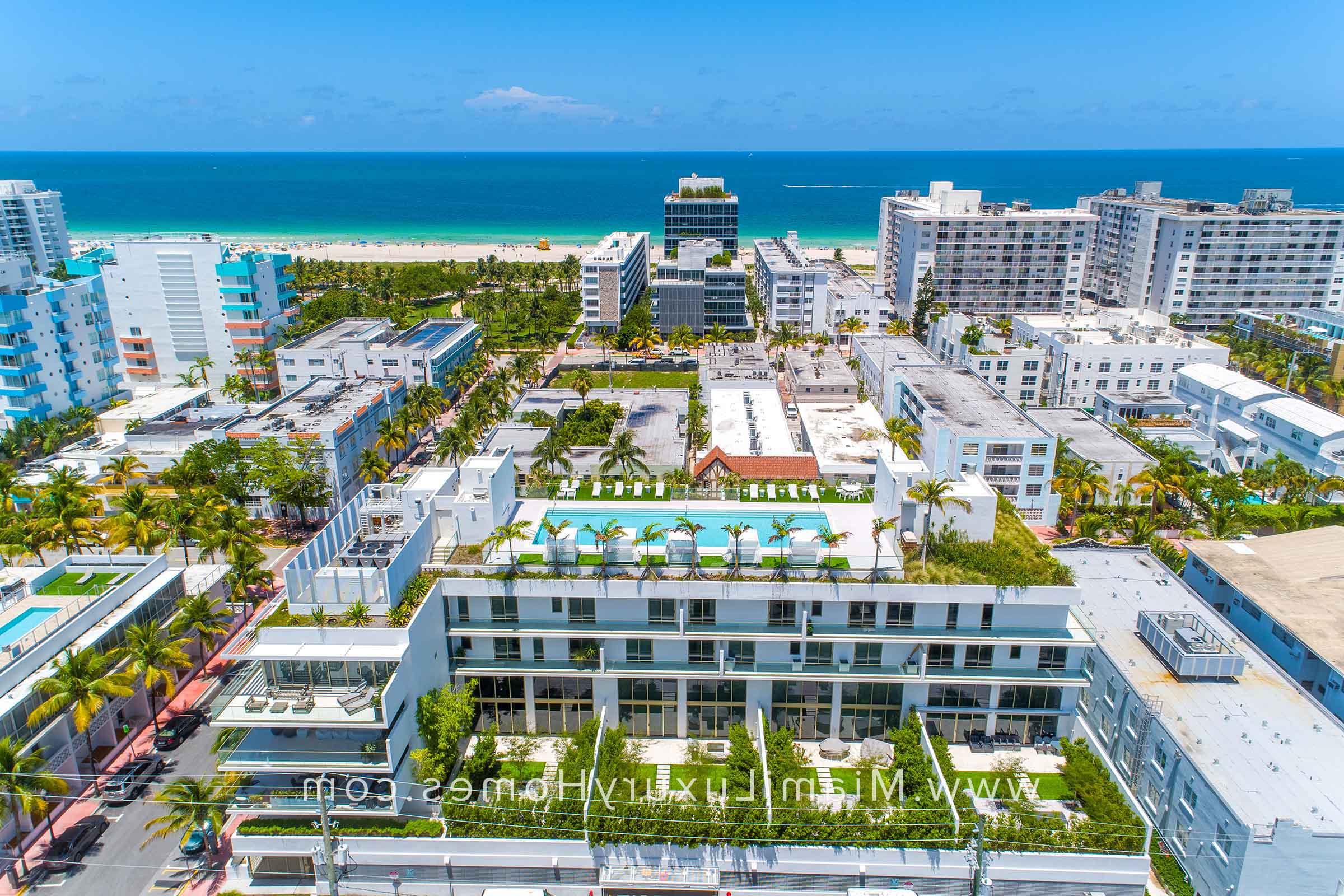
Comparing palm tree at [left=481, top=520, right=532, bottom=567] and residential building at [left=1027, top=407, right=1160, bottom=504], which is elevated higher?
palm tree at [left=481, top=520, right=532, bottom=567]

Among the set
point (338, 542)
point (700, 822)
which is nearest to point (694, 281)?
point (338, 542)

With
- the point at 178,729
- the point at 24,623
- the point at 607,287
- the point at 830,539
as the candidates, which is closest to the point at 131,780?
the point at 178,729

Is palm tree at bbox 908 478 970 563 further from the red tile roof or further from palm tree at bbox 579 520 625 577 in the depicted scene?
the red tile roof

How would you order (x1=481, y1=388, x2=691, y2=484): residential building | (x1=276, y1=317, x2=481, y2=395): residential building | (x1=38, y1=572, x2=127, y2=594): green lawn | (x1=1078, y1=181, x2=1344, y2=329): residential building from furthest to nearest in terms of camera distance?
1. (x1=1078, y1=181, x2=1344, y2=329): residential building
2. (x1=276, y1=317, x2=481, y2=395): residential building
3. (x1=481, y1=388, x2=691, y2=484): residential building
4. (x1=38, y1=572, x2=127, y2=594): green lawn

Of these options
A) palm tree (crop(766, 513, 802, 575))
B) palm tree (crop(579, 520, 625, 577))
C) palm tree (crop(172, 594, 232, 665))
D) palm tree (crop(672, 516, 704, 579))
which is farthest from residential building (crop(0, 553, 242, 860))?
palm tree (crop(766, 513, 802, 575))

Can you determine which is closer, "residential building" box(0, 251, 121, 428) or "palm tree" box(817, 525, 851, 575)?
"palm tree" box(817, 525, 851, 575)

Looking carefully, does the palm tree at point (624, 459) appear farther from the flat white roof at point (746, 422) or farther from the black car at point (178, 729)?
the black car at point (178, 729)
